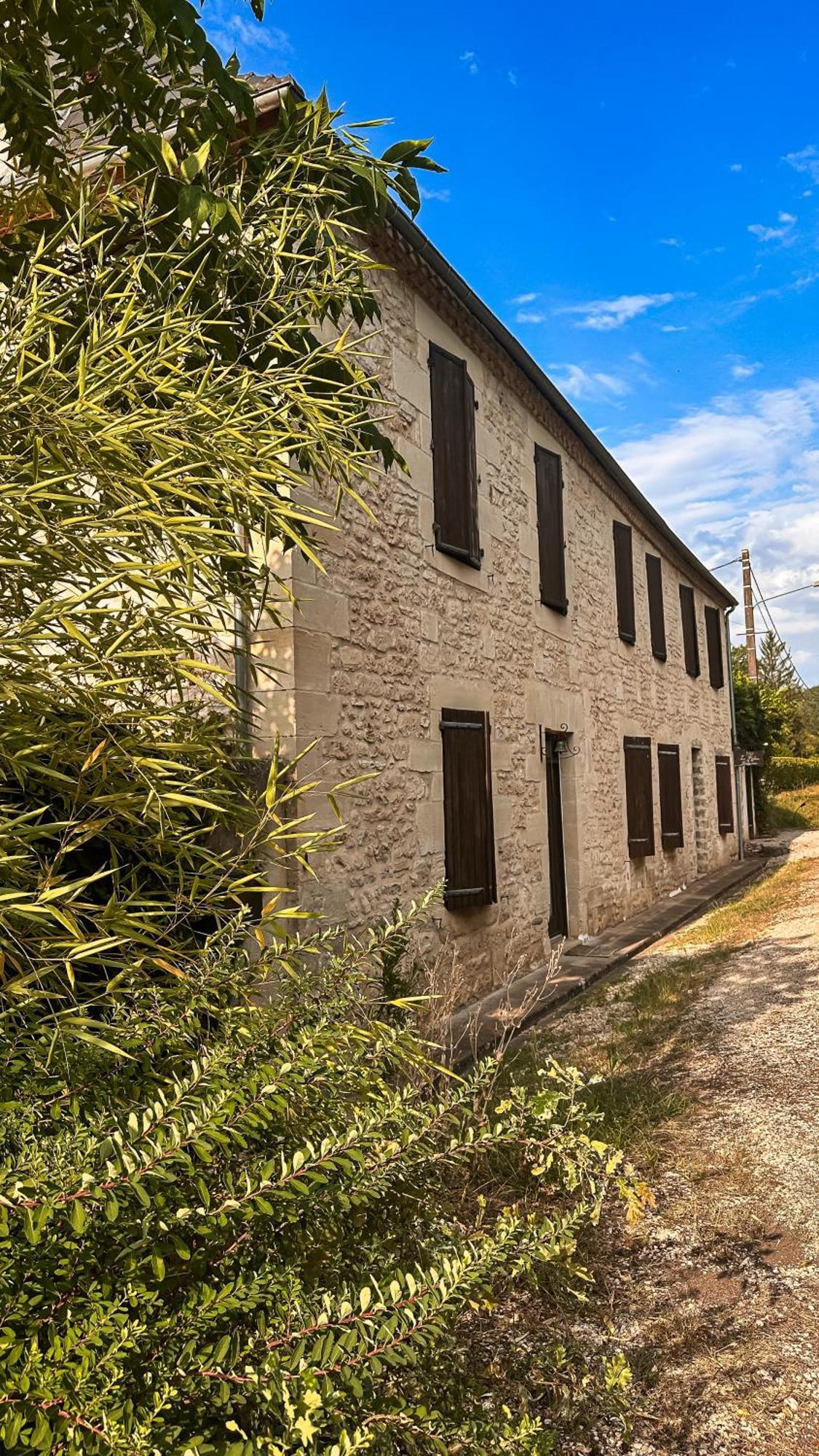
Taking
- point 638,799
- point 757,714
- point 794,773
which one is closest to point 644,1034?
point 638,799

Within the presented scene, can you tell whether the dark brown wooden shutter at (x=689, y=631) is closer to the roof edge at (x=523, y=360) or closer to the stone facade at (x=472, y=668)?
the roof edge at (x=523, y=360)

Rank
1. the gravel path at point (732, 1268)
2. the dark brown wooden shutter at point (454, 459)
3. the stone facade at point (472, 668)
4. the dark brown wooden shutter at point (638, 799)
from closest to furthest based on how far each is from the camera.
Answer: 1. the gravel path at point (732, 1268)
2. the stone facade at point (472, 668)
3. the dark brown wooden shutter at point (454, 459)
4. the dark brown wooden shutter at point (638, 799)

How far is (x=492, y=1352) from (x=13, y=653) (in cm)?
229

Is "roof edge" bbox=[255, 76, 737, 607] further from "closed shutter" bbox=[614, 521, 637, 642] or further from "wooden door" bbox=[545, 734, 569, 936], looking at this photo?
"wooden door" bbox=[545, 734, 569, 936]

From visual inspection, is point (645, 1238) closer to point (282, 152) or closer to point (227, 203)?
point (227, 203)

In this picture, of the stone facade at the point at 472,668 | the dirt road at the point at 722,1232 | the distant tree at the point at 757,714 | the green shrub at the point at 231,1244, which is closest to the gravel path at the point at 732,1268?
the dirt road at the point at 722,1232

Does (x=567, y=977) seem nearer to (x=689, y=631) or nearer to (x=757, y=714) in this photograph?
(x=689, y=631)

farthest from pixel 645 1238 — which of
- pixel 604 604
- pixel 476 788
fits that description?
pixel 604 604

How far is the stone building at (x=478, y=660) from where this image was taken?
15.7 feet

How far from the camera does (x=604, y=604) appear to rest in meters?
9.73

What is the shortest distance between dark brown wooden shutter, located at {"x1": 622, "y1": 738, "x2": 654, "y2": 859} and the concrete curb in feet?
2.54

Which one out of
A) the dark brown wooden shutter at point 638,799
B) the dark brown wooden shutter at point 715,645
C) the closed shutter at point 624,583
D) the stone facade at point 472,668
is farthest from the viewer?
the dark brown wooden shutter at point 715,645

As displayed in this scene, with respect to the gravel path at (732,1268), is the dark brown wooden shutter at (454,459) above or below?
above

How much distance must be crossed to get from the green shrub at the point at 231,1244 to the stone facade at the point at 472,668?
2284 mm
